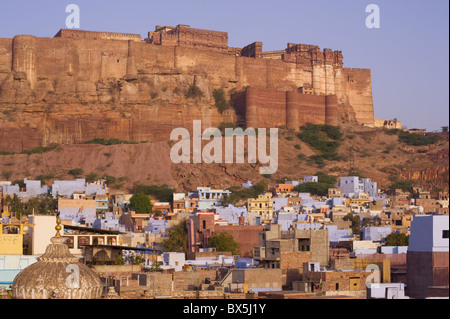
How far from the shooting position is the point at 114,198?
49.8 meters

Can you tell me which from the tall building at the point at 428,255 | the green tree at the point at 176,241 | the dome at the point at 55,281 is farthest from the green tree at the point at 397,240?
the dome at the point at 55,281

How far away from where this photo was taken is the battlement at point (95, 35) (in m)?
59.5

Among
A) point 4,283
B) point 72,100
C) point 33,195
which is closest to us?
point 4,283

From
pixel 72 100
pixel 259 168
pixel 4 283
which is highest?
pixel 72 100

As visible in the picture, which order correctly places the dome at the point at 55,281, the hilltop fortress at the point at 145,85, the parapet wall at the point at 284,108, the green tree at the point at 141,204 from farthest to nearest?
the parapet wall at the point at 284,108 → the hilltop fortress at the point at 145,85 → the green tree at the point at 141,204 → the dome at the point at 55,281

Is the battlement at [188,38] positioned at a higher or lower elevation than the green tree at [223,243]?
higher

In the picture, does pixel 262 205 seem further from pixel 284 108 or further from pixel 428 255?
pixel 428 255

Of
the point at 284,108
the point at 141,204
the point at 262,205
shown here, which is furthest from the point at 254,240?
the point at 284,108

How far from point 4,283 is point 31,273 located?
19.0 ft

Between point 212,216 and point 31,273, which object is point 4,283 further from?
point 212,216

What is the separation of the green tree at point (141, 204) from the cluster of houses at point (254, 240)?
48 centimetres

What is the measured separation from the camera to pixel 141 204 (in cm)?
4762

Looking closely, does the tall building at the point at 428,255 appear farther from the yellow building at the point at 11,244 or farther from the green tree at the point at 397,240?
the green tree at the point at 397,240
